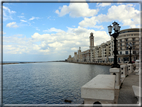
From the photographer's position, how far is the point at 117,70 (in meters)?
8.59

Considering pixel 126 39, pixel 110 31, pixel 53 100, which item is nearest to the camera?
pixel 110 31

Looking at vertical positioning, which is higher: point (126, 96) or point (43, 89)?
point (126, 96)

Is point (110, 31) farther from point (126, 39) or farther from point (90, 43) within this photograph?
point (90, 43)

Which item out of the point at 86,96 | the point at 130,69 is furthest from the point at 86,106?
the point at 130,69

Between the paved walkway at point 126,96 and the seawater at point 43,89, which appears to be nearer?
the paved walkway at point 126,96

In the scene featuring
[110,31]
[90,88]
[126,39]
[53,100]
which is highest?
[126,39]

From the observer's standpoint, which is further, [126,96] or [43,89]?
[43,89]

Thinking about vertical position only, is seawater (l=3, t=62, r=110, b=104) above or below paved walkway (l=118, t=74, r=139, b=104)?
below

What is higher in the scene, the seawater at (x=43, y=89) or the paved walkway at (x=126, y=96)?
the paved walkway at (x=126, y=96)

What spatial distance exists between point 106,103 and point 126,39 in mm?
81332

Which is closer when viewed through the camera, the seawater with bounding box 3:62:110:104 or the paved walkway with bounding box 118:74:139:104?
the paved walkway with bounding box 118:74:139:104

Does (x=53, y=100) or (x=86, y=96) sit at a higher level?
(x=86, y=96)

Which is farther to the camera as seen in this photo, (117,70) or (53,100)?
(53,100)

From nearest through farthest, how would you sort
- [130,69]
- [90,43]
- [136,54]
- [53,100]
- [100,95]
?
[100,95] < [53,100] < [130,69] < [136,54] < [90,43]
